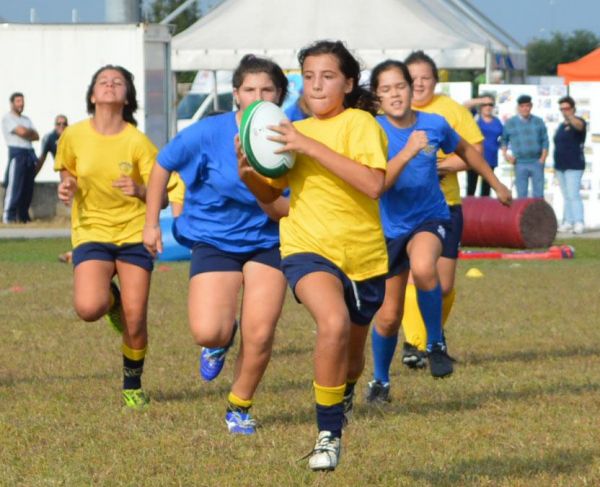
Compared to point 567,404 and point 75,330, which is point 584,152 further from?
point 567,404

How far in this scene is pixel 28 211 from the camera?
88.2 ft

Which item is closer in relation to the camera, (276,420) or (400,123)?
(276,420)

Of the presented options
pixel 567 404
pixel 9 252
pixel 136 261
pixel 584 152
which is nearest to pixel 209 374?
pixel 136 261

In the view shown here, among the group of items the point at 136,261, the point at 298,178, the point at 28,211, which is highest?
the point at 298,178

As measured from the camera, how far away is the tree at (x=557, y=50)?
403 ft

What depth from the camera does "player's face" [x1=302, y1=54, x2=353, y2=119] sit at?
6539 mm

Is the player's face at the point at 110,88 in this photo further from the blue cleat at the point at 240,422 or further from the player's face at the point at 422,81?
the player's face at the point at 422,81

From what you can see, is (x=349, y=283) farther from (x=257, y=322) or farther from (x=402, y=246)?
(x=402, y=246)

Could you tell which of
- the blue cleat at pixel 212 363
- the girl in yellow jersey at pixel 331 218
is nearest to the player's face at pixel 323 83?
the girl in yellow jersey at pixel 331 218

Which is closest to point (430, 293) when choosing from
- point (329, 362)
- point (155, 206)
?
point (155, 206)

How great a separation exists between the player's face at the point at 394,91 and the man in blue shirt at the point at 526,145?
49.4ft

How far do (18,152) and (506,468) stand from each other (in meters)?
20.1

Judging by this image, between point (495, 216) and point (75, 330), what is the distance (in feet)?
31.1

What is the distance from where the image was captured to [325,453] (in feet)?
19.8
